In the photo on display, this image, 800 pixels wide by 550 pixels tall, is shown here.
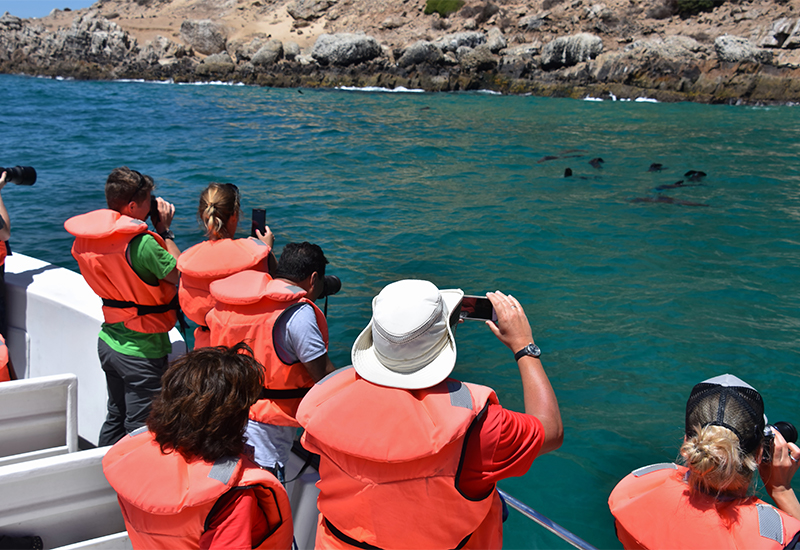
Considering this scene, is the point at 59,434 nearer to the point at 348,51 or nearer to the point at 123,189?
the point at 123,189

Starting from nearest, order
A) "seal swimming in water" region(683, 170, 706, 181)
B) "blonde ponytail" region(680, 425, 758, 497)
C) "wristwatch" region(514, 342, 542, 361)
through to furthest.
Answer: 1. "wristwatch" region(514, 342, 542, 361)
2. "blonde ponytail" region(680, 425, 758, 497)
3. "seal swimming in water" region(683, 170, 706, 181)

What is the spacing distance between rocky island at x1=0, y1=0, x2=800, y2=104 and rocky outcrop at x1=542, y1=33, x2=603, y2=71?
0.08m

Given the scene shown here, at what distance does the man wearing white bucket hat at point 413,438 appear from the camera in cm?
165

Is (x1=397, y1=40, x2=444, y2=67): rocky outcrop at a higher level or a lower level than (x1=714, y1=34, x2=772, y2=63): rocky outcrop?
lower

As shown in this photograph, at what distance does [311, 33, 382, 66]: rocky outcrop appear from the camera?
4766 centimetres

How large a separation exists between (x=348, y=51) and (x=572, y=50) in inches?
719

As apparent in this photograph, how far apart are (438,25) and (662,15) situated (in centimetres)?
2045

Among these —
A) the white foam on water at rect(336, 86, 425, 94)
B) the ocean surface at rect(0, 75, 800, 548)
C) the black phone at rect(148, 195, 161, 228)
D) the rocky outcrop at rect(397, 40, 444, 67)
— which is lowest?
the ocean surface at rect(0, 75, 800, 548)

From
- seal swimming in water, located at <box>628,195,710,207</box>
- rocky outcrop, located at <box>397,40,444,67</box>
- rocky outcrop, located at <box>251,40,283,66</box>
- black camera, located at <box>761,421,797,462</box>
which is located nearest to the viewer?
black camera, located at <box>761,421,797,462</box>

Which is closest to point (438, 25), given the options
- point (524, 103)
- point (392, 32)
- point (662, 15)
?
point (392, 32)

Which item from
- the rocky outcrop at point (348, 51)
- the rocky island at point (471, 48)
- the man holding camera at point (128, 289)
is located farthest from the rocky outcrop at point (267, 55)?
the man holding camera at point (128, 289)

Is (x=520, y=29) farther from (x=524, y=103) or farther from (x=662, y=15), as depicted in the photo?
(x=524, y=103)

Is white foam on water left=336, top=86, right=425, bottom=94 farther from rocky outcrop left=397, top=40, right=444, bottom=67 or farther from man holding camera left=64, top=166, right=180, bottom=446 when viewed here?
man holding camera left=64, top=166, right=180, bottom=446

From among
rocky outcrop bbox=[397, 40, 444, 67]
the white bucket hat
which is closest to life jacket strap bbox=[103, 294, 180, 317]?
the white bucket hat
